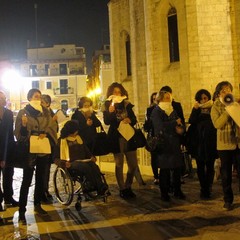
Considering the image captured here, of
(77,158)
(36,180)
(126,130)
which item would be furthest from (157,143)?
(36,180)

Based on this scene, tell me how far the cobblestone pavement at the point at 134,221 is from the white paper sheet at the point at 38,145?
1.06m

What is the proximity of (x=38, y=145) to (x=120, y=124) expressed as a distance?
5.60ft

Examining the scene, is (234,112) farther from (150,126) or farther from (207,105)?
(150,126)

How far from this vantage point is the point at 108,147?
816cm

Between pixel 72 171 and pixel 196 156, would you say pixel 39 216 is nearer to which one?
pixel 72 171

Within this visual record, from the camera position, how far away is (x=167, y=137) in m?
7.62

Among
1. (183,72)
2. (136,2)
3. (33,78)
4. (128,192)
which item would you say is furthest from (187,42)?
(33,78)

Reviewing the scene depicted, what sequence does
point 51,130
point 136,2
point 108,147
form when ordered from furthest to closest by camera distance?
point 136,2, point 108,147, point 51,130

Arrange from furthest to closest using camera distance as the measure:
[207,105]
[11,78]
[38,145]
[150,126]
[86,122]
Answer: [11,78] → [150,126] → [86,122] → [207,105] → [38,145]

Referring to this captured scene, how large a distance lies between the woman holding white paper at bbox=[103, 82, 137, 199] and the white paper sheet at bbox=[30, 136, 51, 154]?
1409 millimetres

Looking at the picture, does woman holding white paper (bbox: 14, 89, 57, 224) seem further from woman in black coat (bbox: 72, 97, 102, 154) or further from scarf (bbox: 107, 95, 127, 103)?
scarf (bbox: 107, 95, 127, 103)

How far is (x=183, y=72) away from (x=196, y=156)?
9.39m

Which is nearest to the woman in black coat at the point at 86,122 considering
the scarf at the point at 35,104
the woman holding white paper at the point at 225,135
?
the scarf at the point at 35,104

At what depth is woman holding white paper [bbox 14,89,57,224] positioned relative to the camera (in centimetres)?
691
